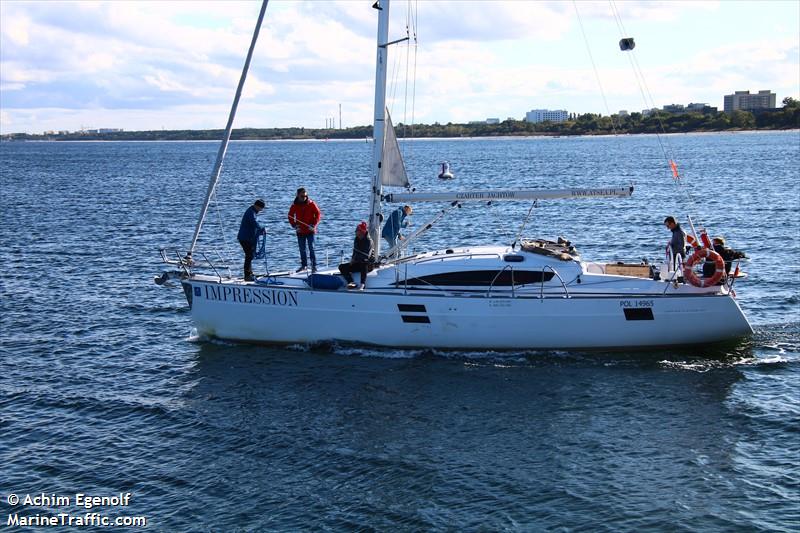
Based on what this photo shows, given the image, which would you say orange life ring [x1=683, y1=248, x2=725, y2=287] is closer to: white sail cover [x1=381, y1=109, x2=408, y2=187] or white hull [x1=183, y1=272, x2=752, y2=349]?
white hull [x1=183, y1=272, x2=752, y2=349]

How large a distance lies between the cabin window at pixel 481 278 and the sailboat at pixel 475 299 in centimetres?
2

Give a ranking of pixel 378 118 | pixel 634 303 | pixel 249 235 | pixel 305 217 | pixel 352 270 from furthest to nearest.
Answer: pixel 305 217 < pixel 249 235 < pixel 378 118 < pixel 352 270 < pixel 634 303

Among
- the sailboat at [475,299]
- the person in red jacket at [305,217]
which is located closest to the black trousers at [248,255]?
the sailboat at [475,299]

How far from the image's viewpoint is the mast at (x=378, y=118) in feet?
65.1

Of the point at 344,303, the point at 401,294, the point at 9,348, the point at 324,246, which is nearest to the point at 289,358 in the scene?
the point at 344,303

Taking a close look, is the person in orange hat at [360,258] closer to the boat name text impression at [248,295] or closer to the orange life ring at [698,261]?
the boat name text impression at [248,295]

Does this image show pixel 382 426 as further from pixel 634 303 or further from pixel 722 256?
pixel 722 256

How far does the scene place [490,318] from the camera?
19.3 meters

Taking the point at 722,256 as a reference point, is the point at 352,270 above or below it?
below

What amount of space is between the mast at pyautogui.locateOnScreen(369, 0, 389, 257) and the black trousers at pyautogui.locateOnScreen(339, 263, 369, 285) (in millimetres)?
962

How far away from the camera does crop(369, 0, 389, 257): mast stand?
65.1ft

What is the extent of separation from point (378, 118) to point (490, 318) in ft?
18.4

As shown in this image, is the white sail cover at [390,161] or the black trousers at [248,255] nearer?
the white sail cover at [390,161]

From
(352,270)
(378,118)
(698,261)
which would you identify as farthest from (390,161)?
(698,261)
